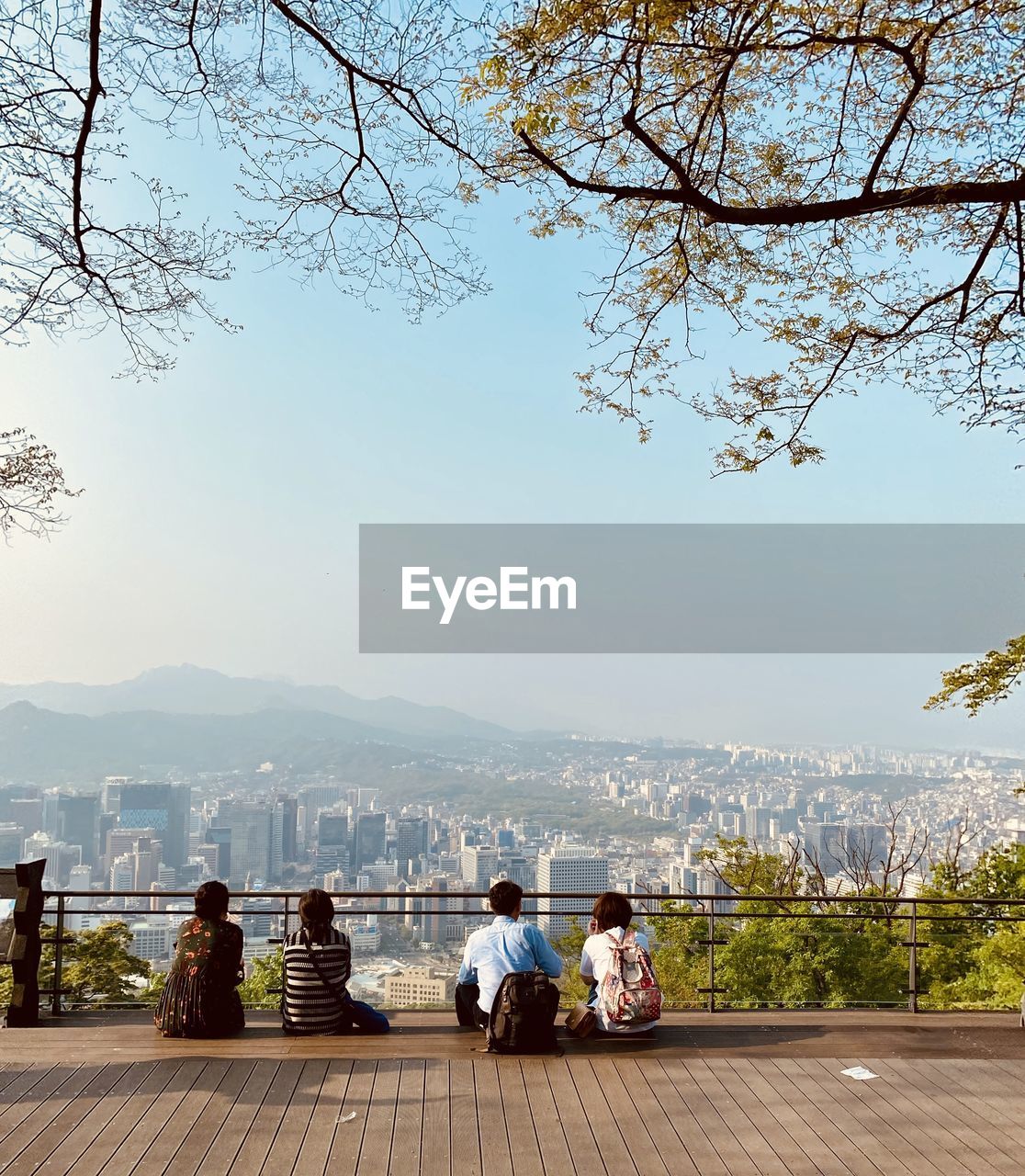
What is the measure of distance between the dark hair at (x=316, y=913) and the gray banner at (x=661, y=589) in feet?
110

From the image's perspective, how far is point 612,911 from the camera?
5.30 metres

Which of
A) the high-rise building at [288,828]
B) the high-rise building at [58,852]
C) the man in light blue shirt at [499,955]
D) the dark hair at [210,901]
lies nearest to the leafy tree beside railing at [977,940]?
the man in light blue shirt at [499,955]

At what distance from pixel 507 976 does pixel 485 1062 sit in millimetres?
412

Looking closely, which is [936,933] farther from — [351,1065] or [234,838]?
[234,838]

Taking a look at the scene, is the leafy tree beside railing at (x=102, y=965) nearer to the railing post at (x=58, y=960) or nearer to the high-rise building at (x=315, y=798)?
the railing post at (x=58, y=960)

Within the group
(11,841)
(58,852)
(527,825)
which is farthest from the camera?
(11,841)

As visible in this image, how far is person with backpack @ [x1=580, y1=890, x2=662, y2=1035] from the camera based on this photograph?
17.0 ft

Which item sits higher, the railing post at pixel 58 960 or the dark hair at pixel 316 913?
the dark hair at pixel 316 913

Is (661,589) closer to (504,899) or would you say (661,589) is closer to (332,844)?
(332,844)

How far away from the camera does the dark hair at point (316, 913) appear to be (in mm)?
5164

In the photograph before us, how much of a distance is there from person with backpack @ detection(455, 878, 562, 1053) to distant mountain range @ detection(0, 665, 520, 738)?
37.2 metres

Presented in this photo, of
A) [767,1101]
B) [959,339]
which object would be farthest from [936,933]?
[767,1101]

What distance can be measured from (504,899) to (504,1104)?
3.83ft

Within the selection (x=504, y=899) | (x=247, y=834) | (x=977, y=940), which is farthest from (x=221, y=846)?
(x=504, y=899)
